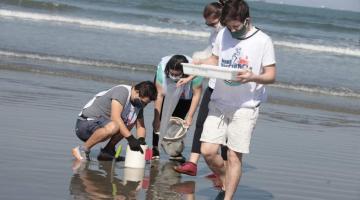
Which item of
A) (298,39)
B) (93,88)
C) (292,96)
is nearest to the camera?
(93,88)

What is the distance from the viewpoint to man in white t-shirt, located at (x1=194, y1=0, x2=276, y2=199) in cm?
554

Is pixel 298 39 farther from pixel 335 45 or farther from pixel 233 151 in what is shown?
pixel 233 151

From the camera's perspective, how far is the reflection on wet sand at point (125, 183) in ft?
20.0

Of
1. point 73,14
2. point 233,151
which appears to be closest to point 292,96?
point 233,151

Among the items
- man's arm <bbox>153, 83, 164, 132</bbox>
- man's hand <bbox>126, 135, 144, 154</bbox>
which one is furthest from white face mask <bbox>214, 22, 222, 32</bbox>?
man's hand <bbox>126, 135, 144, 154</bbox>

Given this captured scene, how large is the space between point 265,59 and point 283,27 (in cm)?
3094

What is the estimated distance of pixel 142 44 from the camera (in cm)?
2119

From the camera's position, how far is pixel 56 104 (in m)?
10.2

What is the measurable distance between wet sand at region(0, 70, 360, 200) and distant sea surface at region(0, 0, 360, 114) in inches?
119

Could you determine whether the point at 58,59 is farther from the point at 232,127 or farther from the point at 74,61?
the point at 232,127

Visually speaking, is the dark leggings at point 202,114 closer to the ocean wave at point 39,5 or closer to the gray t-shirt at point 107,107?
the gray t-shirt at point 107,107

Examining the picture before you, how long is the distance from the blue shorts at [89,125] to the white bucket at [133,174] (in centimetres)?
50

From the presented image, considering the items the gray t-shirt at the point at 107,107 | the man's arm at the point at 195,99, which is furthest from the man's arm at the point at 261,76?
the man's arm at the point at 195,99

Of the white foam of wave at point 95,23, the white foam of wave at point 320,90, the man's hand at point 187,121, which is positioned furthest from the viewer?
the white foam of wave at point 95,23
